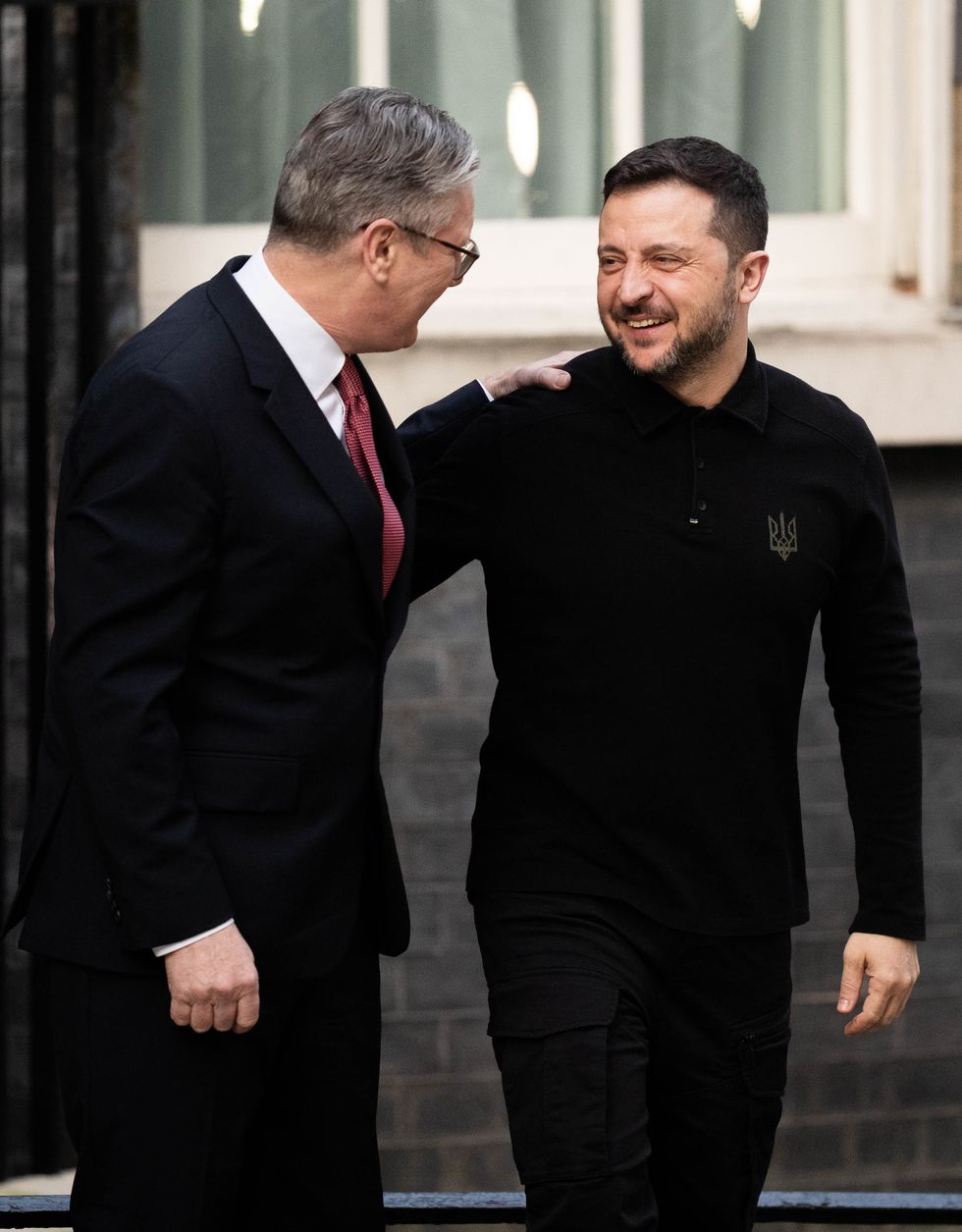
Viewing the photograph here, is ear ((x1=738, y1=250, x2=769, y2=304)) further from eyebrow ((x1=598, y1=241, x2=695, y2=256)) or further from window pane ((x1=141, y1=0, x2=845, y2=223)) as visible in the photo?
window pane ((x1=141, y1=0, x2=845, y2=223))

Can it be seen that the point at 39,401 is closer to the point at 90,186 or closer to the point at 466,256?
the point at 90,186

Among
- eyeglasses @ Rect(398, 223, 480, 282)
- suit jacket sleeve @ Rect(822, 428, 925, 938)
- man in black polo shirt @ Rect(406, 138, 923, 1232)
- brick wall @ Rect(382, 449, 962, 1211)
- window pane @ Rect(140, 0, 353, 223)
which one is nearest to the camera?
eyeglasses @ Rect(398, 223, 480, 282)

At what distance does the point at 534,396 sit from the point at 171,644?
0.86 meters

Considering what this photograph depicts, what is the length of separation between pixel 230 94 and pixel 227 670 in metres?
3.03

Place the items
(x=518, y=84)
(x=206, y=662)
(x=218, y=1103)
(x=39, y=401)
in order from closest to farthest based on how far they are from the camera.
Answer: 1. (x=206, y=662)
2. (x=218, y=1103)
3. (x=39, y=401)
4. (x=518, y=84)

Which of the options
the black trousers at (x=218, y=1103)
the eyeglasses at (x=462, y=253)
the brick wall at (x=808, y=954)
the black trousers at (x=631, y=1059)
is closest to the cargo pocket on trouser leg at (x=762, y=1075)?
the black trousers at (x=631, y=1059)

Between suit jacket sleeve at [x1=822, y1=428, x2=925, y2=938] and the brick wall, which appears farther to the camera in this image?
the brick wall

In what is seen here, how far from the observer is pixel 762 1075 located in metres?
2.90

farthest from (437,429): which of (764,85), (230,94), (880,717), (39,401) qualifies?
(764,85)

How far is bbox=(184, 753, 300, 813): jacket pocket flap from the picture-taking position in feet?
7.80

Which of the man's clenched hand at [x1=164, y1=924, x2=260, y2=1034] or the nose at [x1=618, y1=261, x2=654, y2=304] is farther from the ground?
the nose at [x1=618, y1=261, x2=654, y2=304]

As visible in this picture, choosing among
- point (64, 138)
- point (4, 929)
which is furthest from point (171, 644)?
point (64, 138)

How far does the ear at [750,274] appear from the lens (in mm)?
2852

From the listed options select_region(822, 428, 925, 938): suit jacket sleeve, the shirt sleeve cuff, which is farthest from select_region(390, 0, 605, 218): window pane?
the shirt sleeve cuff
